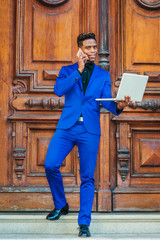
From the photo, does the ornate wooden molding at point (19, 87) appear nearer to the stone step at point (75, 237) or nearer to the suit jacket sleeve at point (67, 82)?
the suit jacket sleeve at point (67, 82)

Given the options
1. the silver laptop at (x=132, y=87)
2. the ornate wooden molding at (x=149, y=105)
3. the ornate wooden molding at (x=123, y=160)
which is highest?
the silver laptop at (x=132, y=87)

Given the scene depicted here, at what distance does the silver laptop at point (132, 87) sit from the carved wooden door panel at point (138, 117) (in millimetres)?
1089

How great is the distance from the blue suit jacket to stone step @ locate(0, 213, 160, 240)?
0.92 metres

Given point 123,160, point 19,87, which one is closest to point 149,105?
point 123,160

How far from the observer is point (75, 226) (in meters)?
4.38

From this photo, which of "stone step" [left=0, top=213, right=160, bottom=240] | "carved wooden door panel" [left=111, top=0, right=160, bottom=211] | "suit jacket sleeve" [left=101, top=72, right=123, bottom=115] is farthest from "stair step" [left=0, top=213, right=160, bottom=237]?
"suit jacket sleeve" [left=101, top=72, right=123, bottom=115]

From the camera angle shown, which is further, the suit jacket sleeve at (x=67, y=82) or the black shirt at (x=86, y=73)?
the black shirt at (x=86, y=73)

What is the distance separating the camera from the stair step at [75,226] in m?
4.33

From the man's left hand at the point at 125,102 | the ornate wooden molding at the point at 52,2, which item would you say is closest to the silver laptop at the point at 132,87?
the man's left hand at the point at 125,102

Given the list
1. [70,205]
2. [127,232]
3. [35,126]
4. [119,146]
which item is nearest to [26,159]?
[35,126]

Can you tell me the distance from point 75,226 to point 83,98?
1202 millimetres

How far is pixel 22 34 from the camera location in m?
5.06

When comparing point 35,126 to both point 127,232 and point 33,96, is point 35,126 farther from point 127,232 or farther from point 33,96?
point 127,232

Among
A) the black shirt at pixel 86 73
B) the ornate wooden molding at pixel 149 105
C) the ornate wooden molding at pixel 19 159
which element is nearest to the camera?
the black shirt at pixel 86 73
